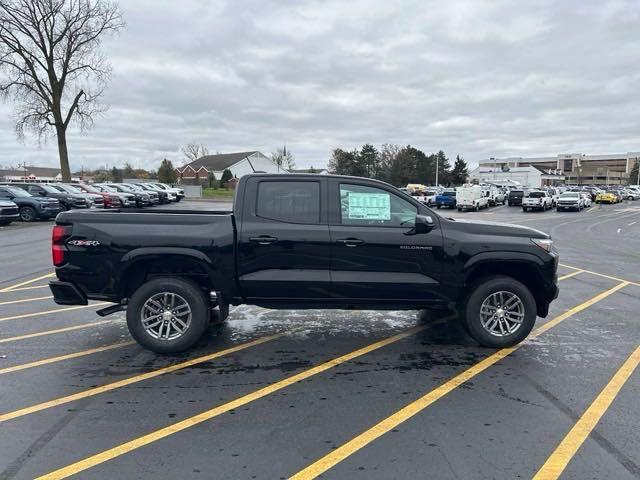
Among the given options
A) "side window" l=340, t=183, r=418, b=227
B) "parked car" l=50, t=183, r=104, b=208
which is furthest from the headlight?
"parked car" l=50, t=183, r=104, b=208

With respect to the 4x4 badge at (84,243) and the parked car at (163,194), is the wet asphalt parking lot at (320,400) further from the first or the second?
the parked car at (163,194)

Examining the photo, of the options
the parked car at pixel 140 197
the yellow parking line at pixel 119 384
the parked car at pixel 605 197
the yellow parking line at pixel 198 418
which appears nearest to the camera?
the yellow parking line at pixel 198 418

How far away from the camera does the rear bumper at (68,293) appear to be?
5438 mm

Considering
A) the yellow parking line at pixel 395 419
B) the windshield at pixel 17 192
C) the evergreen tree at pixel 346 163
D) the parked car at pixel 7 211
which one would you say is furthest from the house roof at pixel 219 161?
the yellow parking line at pixel 395 419

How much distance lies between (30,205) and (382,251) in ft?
76.0

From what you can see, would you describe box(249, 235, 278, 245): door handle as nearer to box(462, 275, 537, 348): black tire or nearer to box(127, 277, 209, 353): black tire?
box(127, 277, 209, 353): black tire

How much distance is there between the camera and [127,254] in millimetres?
5348

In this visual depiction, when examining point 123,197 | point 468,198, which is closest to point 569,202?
point 468,198

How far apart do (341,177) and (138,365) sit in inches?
116

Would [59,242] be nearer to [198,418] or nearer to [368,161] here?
[198,418]

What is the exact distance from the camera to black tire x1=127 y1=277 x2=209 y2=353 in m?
5.39

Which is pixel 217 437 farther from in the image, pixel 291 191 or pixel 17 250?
pixel 17 250

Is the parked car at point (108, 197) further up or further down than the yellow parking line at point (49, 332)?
further up

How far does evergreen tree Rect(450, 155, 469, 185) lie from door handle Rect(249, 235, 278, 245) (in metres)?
99.0
